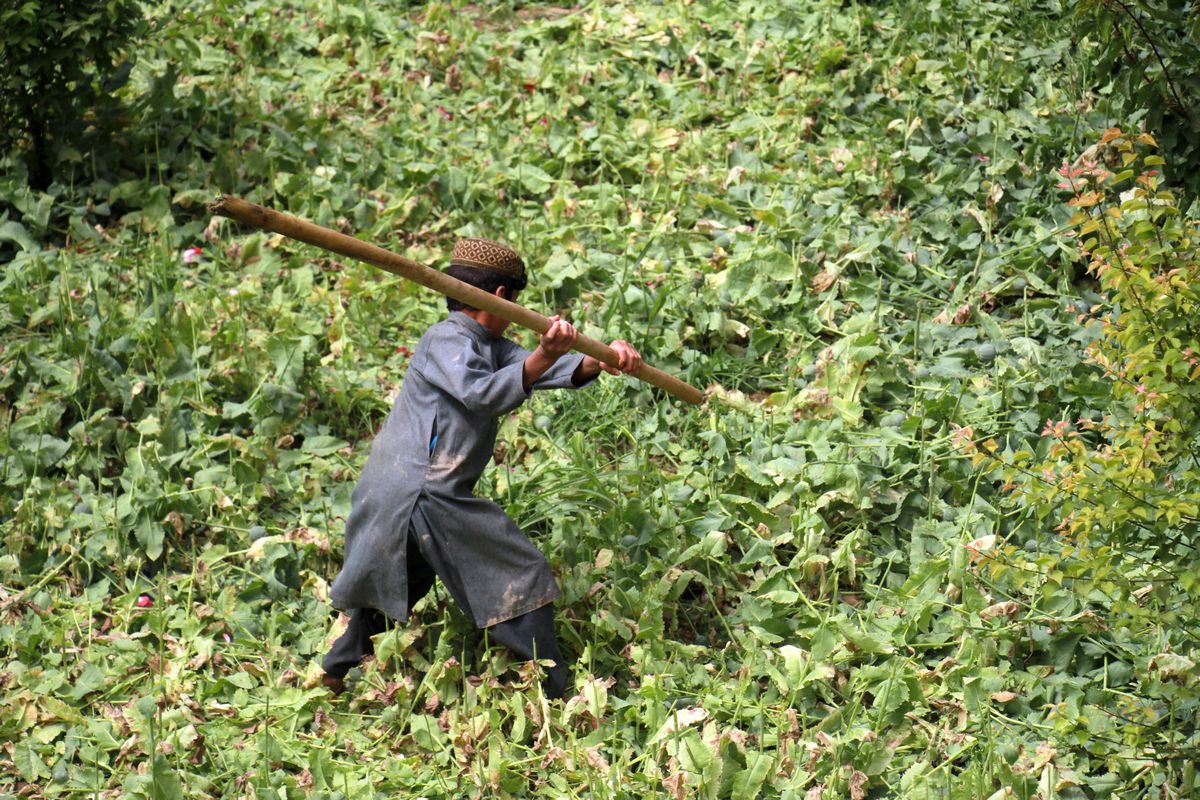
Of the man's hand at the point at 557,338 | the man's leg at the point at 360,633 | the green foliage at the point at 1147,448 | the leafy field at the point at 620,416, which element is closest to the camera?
the green foliage at the point at 1147,448

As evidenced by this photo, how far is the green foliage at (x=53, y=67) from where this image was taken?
5.63 metres

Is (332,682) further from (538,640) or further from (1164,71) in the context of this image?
(1164,71)

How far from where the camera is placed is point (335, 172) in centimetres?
607

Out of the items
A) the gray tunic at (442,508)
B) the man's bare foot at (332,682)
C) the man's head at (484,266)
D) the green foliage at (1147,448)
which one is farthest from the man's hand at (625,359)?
the man's bare foot at (332,682)

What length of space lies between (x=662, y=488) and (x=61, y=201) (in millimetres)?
3280

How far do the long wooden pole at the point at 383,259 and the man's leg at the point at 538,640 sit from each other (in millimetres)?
749

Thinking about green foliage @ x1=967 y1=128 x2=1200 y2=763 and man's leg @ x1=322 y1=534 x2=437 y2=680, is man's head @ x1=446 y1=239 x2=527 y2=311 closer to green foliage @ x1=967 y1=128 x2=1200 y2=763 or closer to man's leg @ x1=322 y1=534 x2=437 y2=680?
man's leg @ x1=322 y1=534 x2=437 y2=680

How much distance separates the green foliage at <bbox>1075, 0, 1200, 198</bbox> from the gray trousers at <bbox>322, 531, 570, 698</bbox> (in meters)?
2.21

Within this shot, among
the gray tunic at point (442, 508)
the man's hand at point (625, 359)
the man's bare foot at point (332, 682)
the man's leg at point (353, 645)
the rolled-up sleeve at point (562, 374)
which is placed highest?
the man's hand at point (625, 359)

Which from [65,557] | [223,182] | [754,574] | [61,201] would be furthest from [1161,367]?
[61,201]

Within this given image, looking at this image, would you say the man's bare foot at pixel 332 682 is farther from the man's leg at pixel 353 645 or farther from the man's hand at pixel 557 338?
the man's hand at pixel 557 338

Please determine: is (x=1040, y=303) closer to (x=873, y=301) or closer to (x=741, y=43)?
(x=873, y=301)

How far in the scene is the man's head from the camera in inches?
152

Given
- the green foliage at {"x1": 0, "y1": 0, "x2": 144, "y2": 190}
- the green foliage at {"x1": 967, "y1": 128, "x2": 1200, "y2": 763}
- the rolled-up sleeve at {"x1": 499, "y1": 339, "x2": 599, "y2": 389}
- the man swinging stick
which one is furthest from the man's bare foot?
the green foliage at {"x1": 0, "y1": 0, "x2": 144, "y2": 190}
